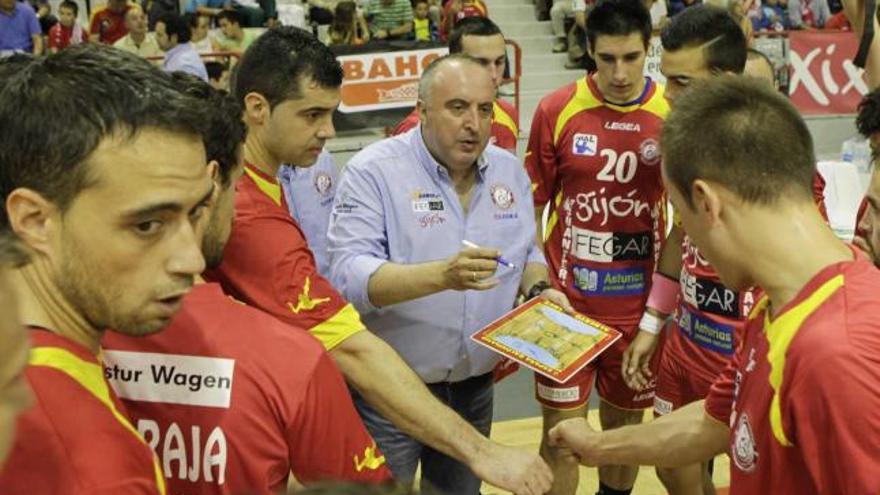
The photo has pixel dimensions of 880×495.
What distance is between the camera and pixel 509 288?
366cm

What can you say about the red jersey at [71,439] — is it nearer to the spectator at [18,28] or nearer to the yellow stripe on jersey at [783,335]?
the yellow stripe on jersey at [783,335]

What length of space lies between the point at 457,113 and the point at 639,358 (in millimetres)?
1329

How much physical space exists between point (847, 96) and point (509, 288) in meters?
10.8

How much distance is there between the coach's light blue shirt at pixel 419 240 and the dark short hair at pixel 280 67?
562 millimetres

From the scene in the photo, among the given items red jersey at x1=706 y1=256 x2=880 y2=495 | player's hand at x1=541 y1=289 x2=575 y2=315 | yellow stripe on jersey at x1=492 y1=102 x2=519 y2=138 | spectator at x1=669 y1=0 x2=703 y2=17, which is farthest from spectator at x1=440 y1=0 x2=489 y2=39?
red jersey at x1=706 y1=256 x2=880 y2=495

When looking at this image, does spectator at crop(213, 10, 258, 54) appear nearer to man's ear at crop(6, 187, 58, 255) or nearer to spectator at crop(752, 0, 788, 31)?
spectator at crop(752, 0, 788, 31)

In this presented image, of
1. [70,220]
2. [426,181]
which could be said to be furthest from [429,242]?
[70,220]

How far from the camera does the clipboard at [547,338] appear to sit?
3.17 metres

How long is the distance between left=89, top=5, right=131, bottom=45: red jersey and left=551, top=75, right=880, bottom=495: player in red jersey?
12.3 metres

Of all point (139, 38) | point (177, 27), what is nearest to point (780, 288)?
point (177, 27)

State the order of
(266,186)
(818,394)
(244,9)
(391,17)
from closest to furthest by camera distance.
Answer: (818,394) → (266,186) → (244,9) → (391,17)

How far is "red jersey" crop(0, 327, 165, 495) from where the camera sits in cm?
146

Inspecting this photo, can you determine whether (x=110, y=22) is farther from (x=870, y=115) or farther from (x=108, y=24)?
(x=870, y=115)

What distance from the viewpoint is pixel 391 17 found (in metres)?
14.4
